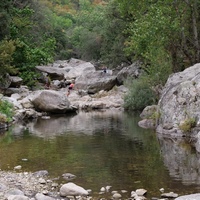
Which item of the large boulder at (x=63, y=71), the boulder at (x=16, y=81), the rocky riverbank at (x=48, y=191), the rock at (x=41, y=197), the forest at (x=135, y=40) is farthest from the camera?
the large boulder at (x=63, y=71)

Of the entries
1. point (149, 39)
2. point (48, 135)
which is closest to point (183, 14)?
point (149, 39)

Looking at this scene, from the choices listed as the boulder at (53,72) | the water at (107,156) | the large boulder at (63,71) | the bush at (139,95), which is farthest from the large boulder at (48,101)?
the boulder at (53,72)

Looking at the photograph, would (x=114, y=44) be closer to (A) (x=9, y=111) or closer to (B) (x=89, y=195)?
(A) (x=9, y=111)

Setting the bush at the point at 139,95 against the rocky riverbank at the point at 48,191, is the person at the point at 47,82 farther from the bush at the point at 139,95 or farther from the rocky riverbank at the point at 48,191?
the rocky riverbank at the point at 48,191

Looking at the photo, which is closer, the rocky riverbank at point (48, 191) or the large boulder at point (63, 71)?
the rocky riverbank at point (48, 191)

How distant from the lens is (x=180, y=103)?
21.7 metres

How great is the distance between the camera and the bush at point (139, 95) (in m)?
33.6

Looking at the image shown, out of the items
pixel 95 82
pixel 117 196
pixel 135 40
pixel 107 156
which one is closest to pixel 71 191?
pixel 117 196

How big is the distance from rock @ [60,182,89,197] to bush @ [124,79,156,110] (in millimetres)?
21688

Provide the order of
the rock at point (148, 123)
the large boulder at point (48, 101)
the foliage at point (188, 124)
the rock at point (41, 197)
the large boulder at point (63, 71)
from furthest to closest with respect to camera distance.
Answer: the large boulder at point (63, 71), the large boulder at point (48, 101), the rock at point (148, 123), the foliage at point (188, 124), the rock at point (41, 197)

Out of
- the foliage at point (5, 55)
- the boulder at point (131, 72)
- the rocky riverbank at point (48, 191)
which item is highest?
the foliage at point (5, 55)

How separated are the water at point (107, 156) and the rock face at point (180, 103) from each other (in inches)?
40.2

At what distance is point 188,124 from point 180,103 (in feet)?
5.94

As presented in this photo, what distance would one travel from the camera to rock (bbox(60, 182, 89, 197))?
11484 millimetres
